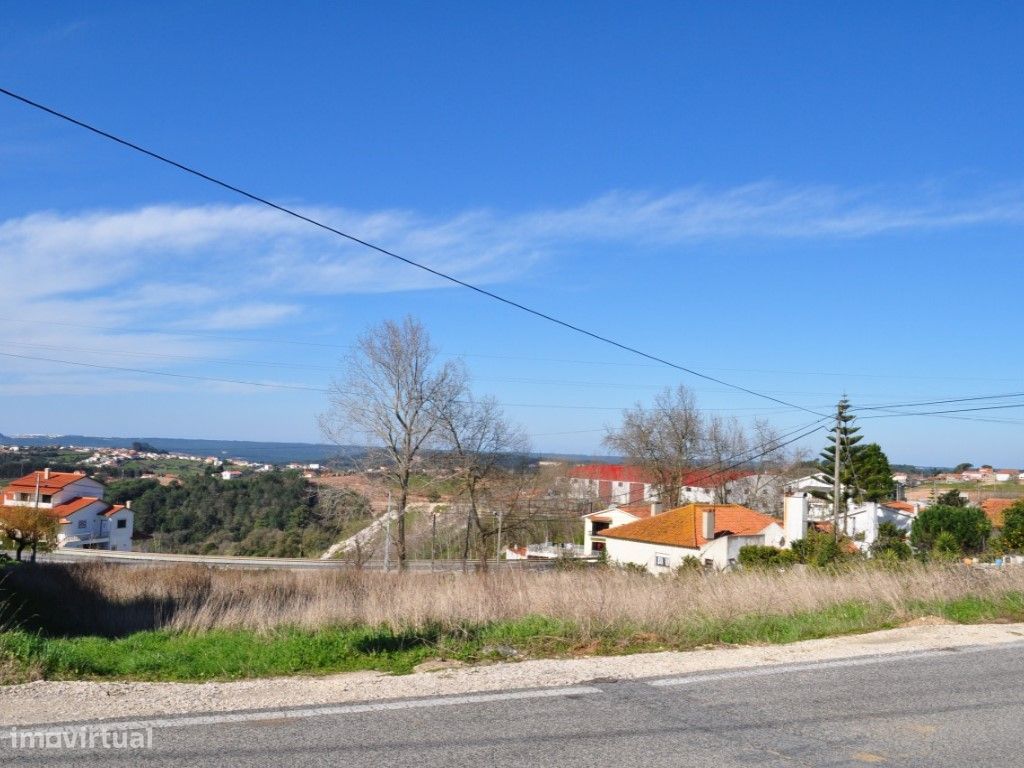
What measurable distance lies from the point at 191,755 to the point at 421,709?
152 centimetres

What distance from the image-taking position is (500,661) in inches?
293

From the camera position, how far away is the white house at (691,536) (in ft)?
124

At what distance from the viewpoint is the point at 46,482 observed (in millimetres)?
49469

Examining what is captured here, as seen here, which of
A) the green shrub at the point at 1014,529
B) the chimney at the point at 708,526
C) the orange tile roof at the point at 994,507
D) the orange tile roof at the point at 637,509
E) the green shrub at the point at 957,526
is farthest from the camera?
the orange tile roof at the point at 637,509

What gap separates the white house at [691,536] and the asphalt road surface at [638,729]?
30462 millimetres

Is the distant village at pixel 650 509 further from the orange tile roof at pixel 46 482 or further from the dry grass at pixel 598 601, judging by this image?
the dry grass at pixel 598 601

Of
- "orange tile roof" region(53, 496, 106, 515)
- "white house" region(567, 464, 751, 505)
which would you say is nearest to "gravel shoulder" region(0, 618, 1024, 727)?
"orange tile roof" region(53, 496, 106, 515)

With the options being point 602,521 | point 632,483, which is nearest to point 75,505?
point 602,521

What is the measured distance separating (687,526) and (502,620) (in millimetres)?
32822

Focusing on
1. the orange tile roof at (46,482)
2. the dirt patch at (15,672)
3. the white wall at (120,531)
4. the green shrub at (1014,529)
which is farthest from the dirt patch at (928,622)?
the white wall at (120,531)

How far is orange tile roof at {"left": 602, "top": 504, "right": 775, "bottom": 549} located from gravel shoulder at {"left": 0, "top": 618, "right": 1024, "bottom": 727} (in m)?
31.2

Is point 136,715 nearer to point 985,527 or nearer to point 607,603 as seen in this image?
point 607,603

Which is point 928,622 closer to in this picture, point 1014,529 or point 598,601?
point 598,601

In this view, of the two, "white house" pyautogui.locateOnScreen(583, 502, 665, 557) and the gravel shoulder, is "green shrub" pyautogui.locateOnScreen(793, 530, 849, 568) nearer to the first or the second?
the gravel shoulder
